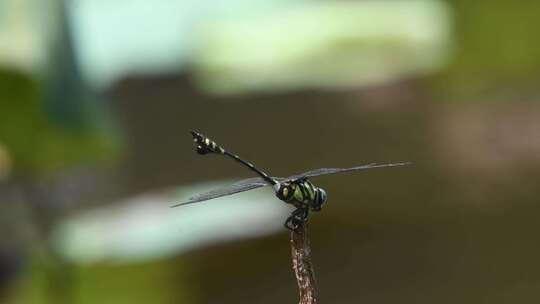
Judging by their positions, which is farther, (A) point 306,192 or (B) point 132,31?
(B) point 132,31

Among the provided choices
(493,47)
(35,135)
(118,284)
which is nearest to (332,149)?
(493,47)

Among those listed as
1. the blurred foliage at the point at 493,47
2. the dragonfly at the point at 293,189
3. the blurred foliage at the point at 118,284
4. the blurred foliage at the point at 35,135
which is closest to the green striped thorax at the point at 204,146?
the dragonfly at the point at 293,189

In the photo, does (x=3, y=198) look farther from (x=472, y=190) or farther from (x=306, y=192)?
(x=306, y=192)

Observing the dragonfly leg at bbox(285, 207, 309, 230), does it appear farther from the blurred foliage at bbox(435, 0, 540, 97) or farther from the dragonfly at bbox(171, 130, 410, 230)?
the blurred foliage at bbox(435, 0, 540, 97)

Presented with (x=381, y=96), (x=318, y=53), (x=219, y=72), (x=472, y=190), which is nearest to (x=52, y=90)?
(x=219, y=72)

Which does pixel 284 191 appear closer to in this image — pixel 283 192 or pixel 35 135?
pixel 283 192

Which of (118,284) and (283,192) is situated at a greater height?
(283,192)
